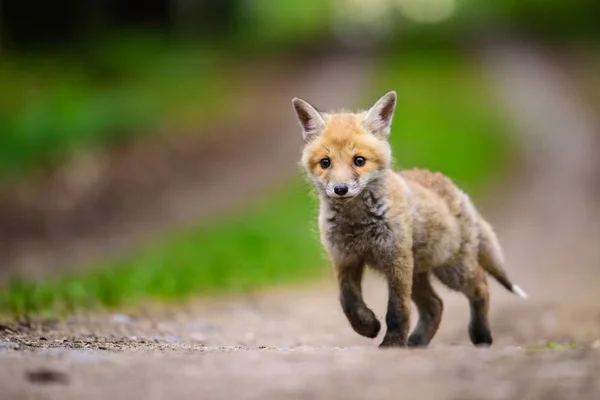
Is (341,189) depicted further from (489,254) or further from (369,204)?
(489,254)

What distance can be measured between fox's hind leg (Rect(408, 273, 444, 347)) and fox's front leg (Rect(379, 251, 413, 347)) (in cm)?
129

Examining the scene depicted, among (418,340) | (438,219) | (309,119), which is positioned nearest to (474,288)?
(418,340)

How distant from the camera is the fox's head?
685 cm

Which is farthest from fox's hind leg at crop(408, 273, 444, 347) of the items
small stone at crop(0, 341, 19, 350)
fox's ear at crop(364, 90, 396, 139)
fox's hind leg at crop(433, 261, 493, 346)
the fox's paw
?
small stone at crop(0, 341, 19, 350)

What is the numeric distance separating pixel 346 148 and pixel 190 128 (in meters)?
17.4

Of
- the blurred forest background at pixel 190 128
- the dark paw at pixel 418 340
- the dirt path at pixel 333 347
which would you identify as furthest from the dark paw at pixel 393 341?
the blurred forest background at pixel 190 128

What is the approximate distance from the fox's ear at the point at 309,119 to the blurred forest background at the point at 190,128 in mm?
1356

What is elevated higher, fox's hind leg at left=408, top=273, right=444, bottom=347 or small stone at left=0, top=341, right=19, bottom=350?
fox's hind leg at left=408, top=273, right=444, bottom=347

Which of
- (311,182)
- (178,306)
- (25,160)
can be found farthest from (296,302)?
(25,160)

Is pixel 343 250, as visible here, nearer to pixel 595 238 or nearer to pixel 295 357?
pixel 295 357

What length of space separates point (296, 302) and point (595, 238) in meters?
6.84

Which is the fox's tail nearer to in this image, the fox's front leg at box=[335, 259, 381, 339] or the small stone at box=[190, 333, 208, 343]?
the fox's front leg at box=[335, 259, 381, 339]

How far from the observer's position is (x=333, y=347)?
7.57 metres

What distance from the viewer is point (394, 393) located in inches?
189
